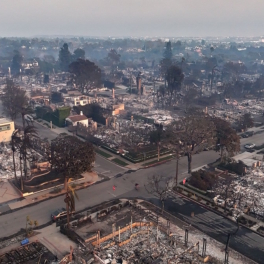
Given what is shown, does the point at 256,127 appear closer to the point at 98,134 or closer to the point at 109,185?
the point at 98,134

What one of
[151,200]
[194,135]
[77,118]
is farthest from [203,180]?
[77,118]

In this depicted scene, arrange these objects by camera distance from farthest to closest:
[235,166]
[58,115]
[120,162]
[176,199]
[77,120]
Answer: [58,115] < [77,120] < [120,162] < [235,166] < [176,199]

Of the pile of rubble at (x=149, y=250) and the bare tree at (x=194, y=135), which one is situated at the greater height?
the bare tree at (x=194, y=135)

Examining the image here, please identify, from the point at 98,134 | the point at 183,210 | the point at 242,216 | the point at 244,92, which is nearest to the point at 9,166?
the point at 98,134

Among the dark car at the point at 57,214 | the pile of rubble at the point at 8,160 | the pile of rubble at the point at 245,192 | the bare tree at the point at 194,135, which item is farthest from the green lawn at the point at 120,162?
the dark car at the point at 57,214

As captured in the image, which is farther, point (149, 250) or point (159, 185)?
point (159, 185)

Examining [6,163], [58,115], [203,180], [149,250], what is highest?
[58,115]

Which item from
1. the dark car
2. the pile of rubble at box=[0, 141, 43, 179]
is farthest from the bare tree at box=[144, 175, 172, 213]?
the pile of rubble at box=[0, 141, 43, 179]

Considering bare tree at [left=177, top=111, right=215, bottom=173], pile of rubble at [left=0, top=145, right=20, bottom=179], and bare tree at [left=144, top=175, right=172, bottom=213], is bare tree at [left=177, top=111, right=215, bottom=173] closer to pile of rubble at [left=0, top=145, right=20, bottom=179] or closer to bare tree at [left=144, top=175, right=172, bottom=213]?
bare tree at [left=144, top=175, right=172, bottom=213]

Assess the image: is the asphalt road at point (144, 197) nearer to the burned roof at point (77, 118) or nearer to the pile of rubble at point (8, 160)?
the pile of rubble at point (8, 160)

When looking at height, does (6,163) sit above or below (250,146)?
below

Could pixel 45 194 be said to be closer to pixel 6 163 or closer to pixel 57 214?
pixel 57 214
